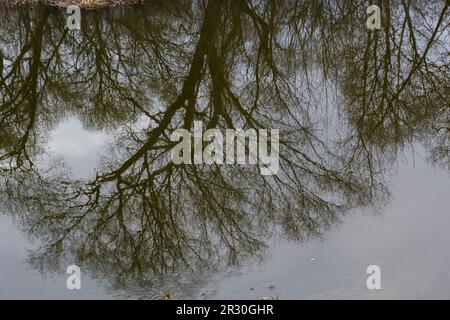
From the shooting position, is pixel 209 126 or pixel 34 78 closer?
pixel 209 126

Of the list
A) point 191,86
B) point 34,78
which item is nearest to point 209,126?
point 191,86

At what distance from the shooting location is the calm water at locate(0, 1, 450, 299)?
16.8 feet

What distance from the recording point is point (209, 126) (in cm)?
716

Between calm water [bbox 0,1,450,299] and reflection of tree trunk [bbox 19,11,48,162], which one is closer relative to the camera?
calm water [bbox 0,1,450,299]

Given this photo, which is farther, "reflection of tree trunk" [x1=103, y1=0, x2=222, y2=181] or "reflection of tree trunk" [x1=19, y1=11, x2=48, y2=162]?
"reflection of tree trunk" [x1=19, y1=11, x2=48, y2=162]

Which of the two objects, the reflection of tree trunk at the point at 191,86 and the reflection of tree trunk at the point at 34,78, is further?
the reflection of tree trunk at the point at 34,78

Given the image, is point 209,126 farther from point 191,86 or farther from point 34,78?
point 34,78

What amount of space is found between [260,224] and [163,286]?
119 centimetres

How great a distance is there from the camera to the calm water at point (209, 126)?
16.8 ft

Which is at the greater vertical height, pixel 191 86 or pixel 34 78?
pixel 34 78

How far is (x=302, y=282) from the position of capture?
15.6 ft
